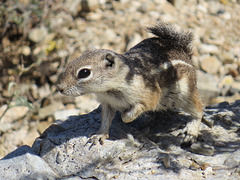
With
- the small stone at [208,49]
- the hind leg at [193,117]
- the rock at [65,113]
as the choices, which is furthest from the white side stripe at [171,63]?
the small stone at [208,49]

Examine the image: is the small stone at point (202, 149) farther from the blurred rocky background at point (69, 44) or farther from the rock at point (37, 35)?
the rock at point (37, 35)

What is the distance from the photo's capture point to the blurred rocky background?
19.7 feet

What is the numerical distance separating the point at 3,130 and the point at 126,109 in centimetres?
307

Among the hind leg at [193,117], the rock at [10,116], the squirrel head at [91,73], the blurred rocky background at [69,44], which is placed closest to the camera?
the squirrel head at [91,73]

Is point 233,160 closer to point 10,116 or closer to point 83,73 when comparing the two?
point 83,73

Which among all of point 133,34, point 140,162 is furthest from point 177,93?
point 133,34

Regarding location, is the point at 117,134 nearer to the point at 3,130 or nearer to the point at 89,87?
the point at 89,87

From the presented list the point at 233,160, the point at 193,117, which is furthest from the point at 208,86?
the point at 233,160

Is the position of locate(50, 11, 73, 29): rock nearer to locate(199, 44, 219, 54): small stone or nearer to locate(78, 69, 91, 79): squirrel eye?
locate(199, 44, 219, 54): small stone

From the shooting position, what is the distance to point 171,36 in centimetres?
392

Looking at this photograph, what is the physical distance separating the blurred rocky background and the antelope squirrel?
236 cm

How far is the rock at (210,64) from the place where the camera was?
6676mm

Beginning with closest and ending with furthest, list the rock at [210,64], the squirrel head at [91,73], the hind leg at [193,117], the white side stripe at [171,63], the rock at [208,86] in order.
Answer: the squirrel head at [91,73] < the hind leg at [193,117] < the white side stripe at [171,63] < the rock at [208,86] < the rock at [210,64]

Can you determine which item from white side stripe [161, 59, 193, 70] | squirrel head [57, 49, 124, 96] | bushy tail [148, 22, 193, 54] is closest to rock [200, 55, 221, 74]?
bushy tail [148, 22, 193, 54]
